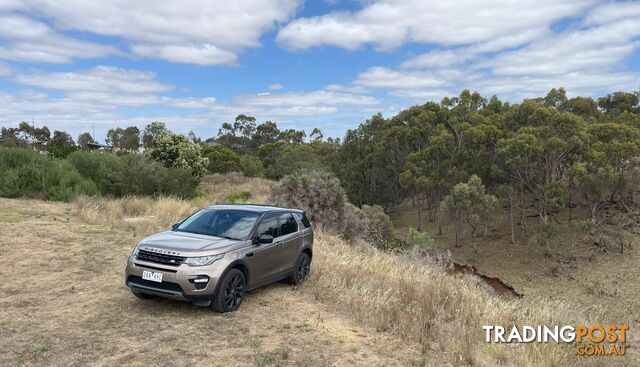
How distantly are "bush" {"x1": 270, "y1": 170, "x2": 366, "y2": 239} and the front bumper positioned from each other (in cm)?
1451

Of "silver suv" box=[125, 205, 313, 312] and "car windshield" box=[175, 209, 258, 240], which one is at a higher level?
"car windshield" box=[175, 209, 258, 240]

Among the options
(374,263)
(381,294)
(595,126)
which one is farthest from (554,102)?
(381,294)

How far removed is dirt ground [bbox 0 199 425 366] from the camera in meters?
6.36

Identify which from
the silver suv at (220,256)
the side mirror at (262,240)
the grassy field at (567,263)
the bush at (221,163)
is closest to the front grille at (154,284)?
the silver suv at (220,256)

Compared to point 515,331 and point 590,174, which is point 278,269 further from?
point 590,174

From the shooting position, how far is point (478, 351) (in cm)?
694

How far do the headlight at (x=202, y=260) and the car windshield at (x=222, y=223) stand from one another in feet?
2.68

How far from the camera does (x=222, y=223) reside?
8.94 m

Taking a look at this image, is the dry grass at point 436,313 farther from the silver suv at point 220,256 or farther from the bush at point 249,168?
the bush at point 249,168

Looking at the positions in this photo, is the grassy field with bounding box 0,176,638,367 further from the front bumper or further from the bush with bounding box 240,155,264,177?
the bush with bounding box 240,155,264,177

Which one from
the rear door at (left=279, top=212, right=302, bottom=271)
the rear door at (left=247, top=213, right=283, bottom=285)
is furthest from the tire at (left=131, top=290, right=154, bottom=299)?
the rear door at (left=279, top=212, right=302, bottom=271)

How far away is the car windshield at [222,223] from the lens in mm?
8656

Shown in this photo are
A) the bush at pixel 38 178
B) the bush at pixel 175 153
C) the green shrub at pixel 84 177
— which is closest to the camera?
the bush at pixel 38 178

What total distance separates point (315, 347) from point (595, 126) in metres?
47.7
